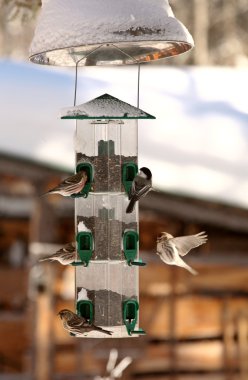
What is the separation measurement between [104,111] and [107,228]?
23.3 inches

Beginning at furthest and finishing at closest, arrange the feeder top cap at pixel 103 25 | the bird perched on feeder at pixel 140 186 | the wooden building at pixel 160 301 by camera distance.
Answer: the wooden building at pixel 160 301 < the bird perched on feeder at pixel 140 186 < the feeder top cap at pixel 103 25

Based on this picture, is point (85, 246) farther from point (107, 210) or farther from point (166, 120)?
point (166, 120)

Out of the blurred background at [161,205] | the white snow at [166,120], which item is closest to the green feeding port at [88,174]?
the blurred background at [161,205]

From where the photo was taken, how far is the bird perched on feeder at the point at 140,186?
4.67m

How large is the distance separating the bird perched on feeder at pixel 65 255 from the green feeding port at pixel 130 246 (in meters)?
0.22

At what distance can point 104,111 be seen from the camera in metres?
4.55

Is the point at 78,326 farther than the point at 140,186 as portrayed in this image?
No

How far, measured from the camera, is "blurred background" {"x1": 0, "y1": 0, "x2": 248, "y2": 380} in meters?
9.73

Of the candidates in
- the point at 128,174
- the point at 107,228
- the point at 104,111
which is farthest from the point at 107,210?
the point at 104,111

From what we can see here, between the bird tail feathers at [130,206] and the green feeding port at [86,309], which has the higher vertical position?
the bird tail feathers at [130,206]

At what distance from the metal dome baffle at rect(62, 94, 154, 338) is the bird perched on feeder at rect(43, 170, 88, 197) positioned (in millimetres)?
96

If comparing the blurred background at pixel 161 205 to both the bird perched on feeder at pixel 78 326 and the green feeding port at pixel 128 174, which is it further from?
the bird perched on feeder at pixel 78 326

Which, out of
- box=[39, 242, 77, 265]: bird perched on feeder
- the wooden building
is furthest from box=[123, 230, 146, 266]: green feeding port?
the wooden building

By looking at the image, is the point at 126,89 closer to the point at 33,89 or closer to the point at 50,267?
the point at 33,89
